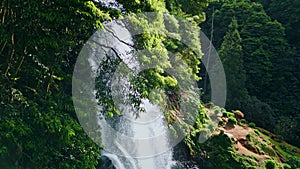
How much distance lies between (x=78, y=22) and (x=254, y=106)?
14035 millimetres

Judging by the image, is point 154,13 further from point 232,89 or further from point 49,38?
point 232,89

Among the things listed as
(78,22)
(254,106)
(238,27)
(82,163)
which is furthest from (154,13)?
(238,27)

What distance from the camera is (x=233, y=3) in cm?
2345

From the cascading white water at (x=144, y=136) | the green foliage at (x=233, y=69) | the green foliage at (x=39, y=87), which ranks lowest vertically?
the green foliage at (x=233, y=69)

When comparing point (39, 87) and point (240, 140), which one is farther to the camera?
point (240, 140)

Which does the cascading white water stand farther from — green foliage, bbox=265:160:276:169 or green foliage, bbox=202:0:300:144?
green foliage, bbox=202:0:300:144

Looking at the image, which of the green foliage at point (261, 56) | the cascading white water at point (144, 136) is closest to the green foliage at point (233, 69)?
the green foliage at point (261, 56)

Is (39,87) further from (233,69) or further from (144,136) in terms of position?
(233,69)

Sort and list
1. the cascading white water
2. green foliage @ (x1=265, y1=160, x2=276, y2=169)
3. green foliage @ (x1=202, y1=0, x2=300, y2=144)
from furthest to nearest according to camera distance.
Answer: green foliage @ (x1=202, y1=0, x2=300, y2=144) < green foliage @ (x1=265, y1=160, x2=276, y2=169) < the cascading white water

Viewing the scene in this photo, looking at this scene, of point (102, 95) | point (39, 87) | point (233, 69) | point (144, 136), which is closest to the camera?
point (39, 87)

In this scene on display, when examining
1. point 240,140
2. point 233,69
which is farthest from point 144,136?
point 233,69

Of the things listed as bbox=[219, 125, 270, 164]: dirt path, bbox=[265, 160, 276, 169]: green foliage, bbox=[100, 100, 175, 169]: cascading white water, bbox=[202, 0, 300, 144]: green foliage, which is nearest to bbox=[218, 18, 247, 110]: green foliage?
bbox=[202, 0, 300, 144]: green foliage

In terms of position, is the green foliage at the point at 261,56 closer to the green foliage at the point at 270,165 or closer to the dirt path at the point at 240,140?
the dirt path at the point at 240,140

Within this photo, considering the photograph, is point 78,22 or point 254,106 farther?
point 254,106
